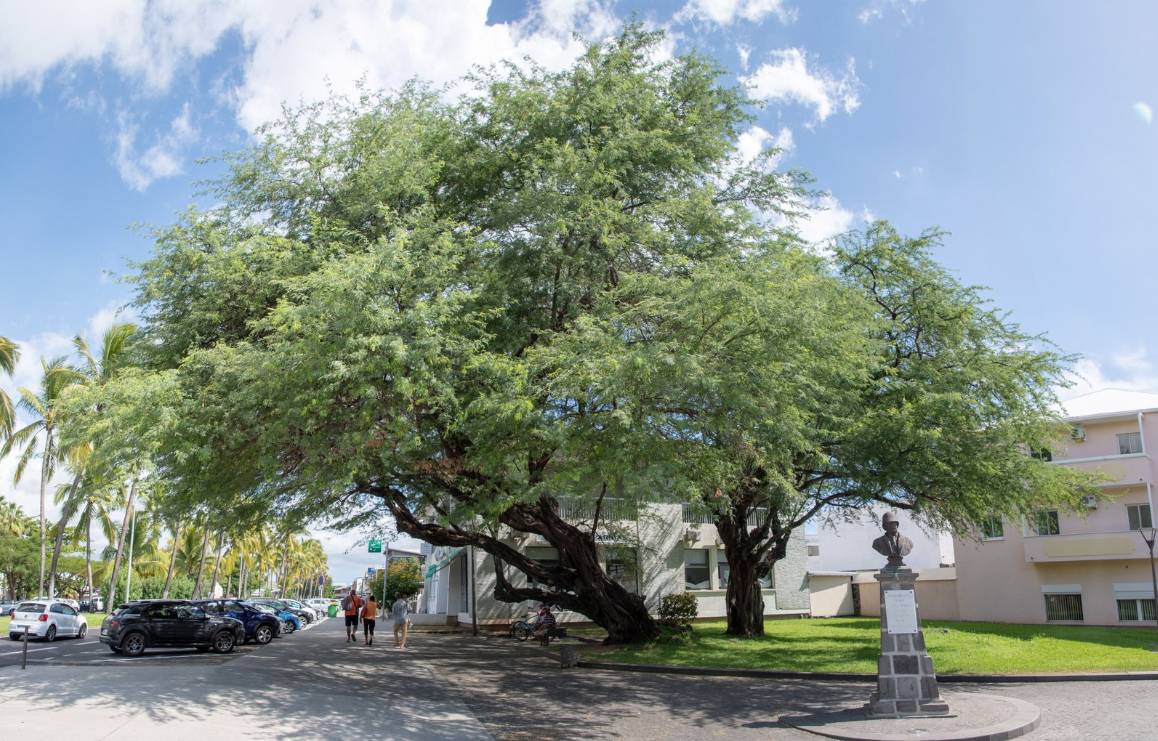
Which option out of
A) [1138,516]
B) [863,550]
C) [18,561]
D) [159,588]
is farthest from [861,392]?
[18,561]

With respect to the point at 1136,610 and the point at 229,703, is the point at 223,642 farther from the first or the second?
the point at 1136,610

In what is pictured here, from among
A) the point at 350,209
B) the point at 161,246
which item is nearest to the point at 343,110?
the point at 350,209

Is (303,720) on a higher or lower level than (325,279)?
lower

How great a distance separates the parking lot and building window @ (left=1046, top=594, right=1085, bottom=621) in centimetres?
3275

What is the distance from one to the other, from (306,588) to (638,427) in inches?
6237

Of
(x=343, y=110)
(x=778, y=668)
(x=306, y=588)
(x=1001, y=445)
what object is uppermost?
(x=343, y=110)

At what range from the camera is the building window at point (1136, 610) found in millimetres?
32031

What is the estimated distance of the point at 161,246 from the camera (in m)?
13.7

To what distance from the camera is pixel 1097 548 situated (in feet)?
106

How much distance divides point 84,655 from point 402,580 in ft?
175

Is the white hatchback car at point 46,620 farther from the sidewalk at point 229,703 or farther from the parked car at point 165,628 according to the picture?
the sidewalk at point 229,703

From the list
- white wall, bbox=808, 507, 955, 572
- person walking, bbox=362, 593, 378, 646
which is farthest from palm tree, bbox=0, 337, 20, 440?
white wall, bbox=808, 507, 955, 572

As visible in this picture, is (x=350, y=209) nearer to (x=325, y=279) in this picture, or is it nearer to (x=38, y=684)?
(x=325, y=279)

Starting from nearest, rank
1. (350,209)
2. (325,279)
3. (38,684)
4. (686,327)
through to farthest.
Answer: (325,279) → (686,327) → (38,684) → (350,209)
